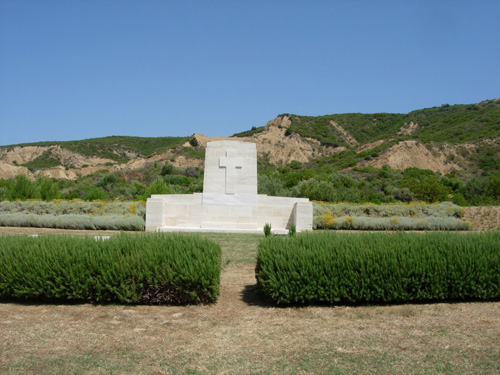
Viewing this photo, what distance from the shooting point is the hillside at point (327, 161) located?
26.7 m

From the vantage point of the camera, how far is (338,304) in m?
5.22

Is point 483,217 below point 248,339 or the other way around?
the other way around

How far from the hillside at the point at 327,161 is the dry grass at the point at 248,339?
16.7 meters

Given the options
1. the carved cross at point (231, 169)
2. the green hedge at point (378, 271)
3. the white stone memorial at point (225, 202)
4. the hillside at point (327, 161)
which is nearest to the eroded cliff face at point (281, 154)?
the hillside at point (327, 161)

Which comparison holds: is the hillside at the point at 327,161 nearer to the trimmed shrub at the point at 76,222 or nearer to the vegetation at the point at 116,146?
the vegetation at the point at 116,146

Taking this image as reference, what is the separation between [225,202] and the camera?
44.5 feet

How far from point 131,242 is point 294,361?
268cm

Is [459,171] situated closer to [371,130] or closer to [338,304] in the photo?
[371,130]

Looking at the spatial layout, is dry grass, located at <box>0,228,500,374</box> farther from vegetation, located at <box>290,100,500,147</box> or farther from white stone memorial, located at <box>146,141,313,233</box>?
vegetation, located at <box>290,100,500,147</box>

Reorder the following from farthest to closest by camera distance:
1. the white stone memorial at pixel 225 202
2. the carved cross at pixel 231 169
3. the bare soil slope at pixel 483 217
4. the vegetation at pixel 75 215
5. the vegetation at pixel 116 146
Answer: the vegetation at pixel 116 146 < the bare soil slope at pixel 483 217 < the vegetation at pixel 75 215 < the carved cross at pixel 231 169 < the white stone memorial at pixel 225 202

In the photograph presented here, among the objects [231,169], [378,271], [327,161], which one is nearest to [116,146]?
[327,161]

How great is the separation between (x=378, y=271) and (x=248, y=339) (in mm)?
1781

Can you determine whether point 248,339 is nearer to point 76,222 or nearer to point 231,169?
point 231,169

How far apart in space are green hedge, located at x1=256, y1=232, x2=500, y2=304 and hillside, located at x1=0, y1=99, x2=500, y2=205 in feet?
54.7
